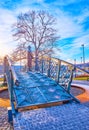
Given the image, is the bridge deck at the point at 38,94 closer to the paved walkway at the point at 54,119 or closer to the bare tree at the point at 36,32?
the paved walkway at the point at 54,119

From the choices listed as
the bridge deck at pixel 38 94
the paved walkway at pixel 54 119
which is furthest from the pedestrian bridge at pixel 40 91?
the paved walkway at pixel 54 119

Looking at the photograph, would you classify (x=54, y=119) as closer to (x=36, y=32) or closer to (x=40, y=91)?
(x=40, y=91)

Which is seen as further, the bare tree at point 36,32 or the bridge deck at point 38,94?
the bare tree at point 36,32

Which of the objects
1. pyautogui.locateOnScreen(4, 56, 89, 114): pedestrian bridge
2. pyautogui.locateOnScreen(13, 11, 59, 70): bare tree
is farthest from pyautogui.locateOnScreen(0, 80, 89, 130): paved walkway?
pyautogui.locateOnScreen(13, 11, 59, 70): bare tree

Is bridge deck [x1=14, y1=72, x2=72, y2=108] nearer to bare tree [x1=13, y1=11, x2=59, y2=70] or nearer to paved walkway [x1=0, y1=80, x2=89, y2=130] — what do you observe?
paved walkway [x1=0, y1=80, x2=89, y2=130]

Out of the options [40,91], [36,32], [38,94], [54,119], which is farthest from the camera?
[36,32]

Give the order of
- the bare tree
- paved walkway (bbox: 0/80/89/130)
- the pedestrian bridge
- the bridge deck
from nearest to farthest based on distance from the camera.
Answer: paved walkway (bbox: 0/80/89/130)
the pedestrian bridge
the bridge deck
the bare tree

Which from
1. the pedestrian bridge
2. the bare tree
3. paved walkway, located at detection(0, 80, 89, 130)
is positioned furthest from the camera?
the bare tree

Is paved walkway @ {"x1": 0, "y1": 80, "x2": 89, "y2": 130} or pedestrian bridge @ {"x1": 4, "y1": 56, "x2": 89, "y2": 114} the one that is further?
pedestrian bridge @ {"x1": 4, "y1": 56, "x2": 89, "y2": 114}

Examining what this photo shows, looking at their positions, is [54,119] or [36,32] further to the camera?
[36,32]

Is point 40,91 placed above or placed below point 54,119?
above

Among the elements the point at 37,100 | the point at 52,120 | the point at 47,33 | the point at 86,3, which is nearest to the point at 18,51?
the point at 47,33

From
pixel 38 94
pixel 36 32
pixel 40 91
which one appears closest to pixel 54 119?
pixel 38 94

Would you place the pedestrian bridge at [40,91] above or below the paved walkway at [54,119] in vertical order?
above
